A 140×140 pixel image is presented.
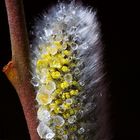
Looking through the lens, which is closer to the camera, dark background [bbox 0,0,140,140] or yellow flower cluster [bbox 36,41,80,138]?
yellow flower cluster [bbox 36,41,80,138]

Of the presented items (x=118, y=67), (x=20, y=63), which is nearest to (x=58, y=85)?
(x=20, y=63)

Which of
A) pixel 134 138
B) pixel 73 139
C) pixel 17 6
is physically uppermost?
pixel 17 6

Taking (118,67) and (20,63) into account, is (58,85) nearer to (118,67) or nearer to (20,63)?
(20,63)

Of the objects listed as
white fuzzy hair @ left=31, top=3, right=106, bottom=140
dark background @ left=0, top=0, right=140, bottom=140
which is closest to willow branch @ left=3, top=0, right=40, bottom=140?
white fuzzy hair @ left=31, top=3, right=106, bottom=140

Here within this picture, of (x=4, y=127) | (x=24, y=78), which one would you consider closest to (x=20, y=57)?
(x=24, y=78)

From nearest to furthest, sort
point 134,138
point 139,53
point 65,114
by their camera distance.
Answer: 1. point 65,114
2. point 134,138
3. point 139,53

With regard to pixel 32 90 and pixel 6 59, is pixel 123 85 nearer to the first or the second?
pixel 6 59

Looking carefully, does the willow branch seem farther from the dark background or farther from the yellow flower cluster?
the dark background
